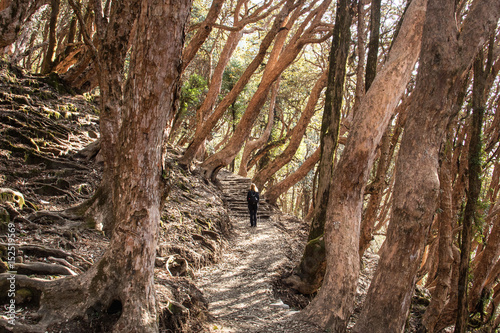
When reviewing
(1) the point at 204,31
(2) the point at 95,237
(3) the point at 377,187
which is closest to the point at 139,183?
(2) the point at 95,237

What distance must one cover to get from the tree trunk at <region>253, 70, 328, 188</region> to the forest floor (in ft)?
15.6

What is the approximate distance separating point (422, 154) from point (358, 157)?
146cm

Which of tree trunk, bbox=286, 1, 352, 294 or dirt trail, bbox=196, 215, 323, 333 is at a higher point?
tree trunk, bbox=286, 1, 352, 294

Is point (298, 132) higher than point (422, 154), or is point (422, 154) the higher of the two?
point (298, 132)

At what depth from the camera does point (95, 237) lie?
18.5 feet


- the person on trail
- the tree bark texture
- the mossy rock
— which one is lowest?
the mossy rock

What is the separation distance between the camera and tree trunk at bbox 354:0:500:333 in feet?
15.1

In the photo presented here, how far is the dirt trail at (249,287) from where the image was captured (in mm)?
5472

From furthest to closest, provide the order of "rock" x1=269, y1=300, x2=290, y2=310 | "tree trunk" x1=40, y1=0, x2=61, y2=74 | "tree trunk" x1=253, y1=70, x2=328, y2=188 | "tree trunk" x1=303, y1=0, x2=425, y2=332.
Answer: "tree trunk" x1=253, y1=70, x2=328, y2=188, "tree trunk" x1=40, y1=0, x2=61, y2=74, "rock" x1=269, y1=300, x2=290, y2=310, "tree trunk" x1=303, y1=0, x2=425, y2=332

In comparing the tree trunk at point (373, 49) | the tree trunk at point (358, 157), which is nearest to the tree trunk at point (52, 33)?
the tree trunk at point (373, 49)

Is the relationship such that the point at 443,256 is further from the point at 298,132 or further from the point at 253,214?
the point at 298,132

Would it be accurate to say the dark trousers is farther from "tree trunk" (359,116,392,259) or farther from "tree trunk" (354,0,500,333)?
"tree trunk" (354,0,500,333)

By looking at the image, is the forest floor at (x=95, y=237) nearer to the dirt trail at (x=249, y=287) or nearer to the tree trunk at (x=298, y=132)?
the dirt trail at (x=249, y=287)

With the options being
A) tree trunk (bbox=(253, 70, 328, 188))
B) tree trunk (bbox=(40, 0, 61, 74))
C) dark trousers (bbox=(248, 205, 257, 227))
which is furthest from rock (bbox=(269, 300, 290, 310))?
tree trunk (bbox=(40, 0, 61, 74))
